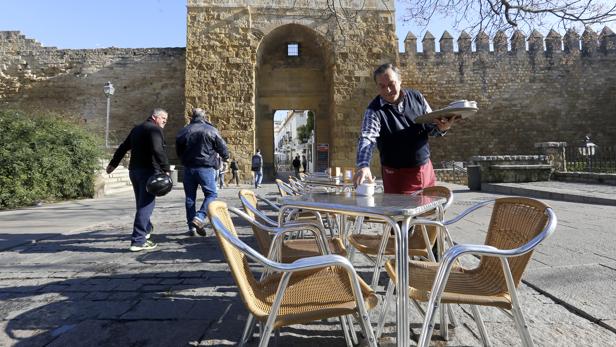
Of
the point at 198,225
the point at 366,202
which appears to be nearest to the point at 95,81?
the point at 198,225

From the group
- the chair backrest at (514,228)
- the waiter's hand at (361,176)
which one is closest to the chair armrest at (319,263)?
the chair backrest at (514,228)

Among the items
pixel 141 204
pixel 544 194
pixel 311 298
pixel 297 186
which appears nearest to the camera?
pixel 311 298

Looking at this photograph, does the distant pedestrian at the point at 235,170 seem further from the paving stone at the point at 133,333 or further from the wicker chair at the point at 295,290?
the wicker chair at the point at 295,290

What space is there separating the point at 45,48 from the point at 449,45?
69.0 feet

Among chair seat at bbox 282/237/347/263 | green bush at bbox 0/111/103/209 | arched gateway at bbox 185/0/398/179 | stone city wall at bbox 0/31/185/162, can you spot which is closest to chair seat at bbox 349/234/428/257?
chair seat at bbox 282/237/347/263

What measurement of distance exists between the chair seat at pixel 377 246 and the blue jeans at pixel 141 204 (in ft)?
8.02

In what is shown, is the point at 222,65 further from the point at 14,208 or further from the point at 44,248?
the point at 44,248

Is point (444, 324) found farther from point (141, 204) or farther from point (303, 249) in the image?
point (141, 204)

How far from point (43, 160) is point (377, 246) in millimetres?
8086

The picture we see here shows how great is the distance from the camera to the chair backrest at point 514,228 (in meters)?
1.42

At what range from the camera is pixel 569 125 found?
19.4 m

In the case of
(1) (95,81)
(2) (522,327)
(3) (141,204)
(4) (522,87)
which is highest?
(1) (95,81)

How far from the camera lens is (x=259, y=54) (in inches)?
611

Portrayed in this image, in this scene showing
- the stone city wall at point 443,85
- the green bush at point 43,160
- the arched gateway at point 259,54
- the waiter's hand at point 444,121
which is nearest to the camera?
the waiter's hand at point 444,121
